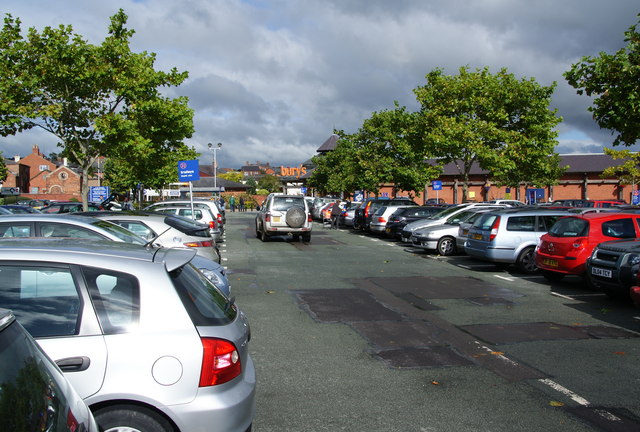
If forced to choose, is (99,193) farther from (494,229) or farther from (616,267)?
(616,267)

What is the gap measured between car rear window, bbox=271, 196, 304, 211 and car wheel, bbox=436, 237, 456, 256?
247 inches

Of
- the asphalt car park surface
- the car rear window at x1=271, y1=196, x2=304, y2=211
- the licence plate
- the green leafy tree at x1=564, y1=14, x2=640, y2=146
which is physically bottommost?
the asphalt car park surface

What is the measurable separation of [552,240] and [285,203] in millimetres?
12233

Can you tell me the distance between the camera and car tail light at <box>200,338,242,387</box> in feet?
10.2

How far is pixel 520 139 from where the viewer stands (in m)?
28.5

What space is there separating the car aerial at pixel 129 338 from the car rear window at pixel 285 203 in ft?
61.7

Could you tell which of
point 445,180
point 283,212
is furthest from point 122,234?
point 445,180

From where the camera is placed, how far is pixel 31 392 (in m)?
1.82

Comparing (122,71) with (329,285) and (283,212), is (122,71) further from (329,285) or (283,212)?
(329,285)

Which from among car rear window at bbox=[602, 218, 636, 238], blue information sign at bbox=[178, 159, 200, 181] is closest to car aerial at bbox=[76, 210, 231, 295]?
car rear window at bbox=[602, 218, 636, 238]

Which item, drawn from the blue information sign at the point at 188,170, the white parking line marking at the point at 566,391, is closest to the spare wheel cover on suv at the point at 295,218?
the blue information sign at the point at 188,170

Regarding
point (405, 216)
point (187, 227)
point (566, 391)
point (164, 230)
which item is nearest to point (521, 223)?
point (187, 227)

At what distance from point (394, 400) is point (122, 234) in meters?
4.73

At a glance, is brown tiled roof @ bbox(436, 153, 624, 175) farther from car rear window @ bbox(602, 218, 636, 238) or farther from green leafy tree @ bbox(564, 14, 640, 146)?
car rear window @ bbox(602, 218, 636, 238)
